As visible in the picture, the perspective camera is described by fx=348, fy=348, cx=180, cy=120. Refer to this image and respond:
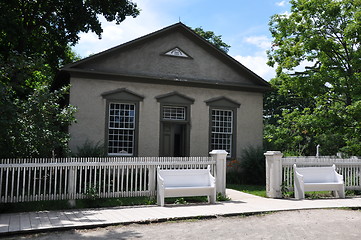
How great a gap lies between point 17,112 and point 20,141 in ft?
2.53

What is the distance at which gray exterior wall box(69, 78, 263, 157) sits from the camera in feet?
46.8

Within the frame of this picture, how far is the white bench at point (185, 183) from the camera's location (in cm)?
943

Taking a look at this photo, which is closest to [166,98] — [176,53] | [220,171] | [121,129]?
[176,53]

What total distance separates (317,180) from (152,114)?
289 inches

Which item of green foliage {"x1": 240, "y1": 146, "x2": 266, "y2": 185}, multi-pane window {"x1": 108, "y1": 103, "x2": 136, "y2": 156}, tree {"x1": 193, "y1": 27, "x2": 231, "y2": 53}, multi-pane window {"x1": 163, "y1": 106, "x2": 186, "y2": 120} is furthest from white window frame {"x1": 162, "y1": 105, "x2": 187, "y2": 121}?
tree {"x1": 193, "y1": 27, "x2": 231, "y2": 53}

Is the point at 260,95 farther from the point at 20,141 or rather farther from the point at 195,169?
the point at 20,141

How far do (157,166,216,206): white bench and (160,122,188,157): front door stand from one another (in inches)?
232

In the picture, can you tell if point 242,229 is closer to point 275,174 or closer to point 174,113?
point 275,174

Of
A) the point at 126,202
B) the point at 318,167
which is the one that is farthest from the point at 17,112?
the point at 318,167

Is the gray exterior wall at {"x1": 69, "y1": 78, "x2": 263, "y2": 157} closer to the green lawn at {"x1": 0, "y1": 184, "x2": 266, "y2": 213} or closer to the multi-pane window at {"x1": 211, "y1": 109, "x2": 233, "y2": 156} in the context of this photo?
the multi-pane window at {"x1": 211, "y1": 109, "x2": 233, "y2": 156}

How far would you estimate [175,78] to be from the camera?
1576 cm

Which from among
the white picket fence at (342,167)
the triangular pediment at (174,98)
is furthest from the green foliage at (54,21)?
the white picket fence at (342,167)

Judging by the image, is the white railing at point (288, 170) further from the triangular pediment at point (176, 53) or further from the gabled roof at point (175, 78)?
the triangular pediment at point (176, 53)

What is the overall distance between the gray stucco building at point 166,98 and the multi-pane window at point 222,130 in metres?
0.05
